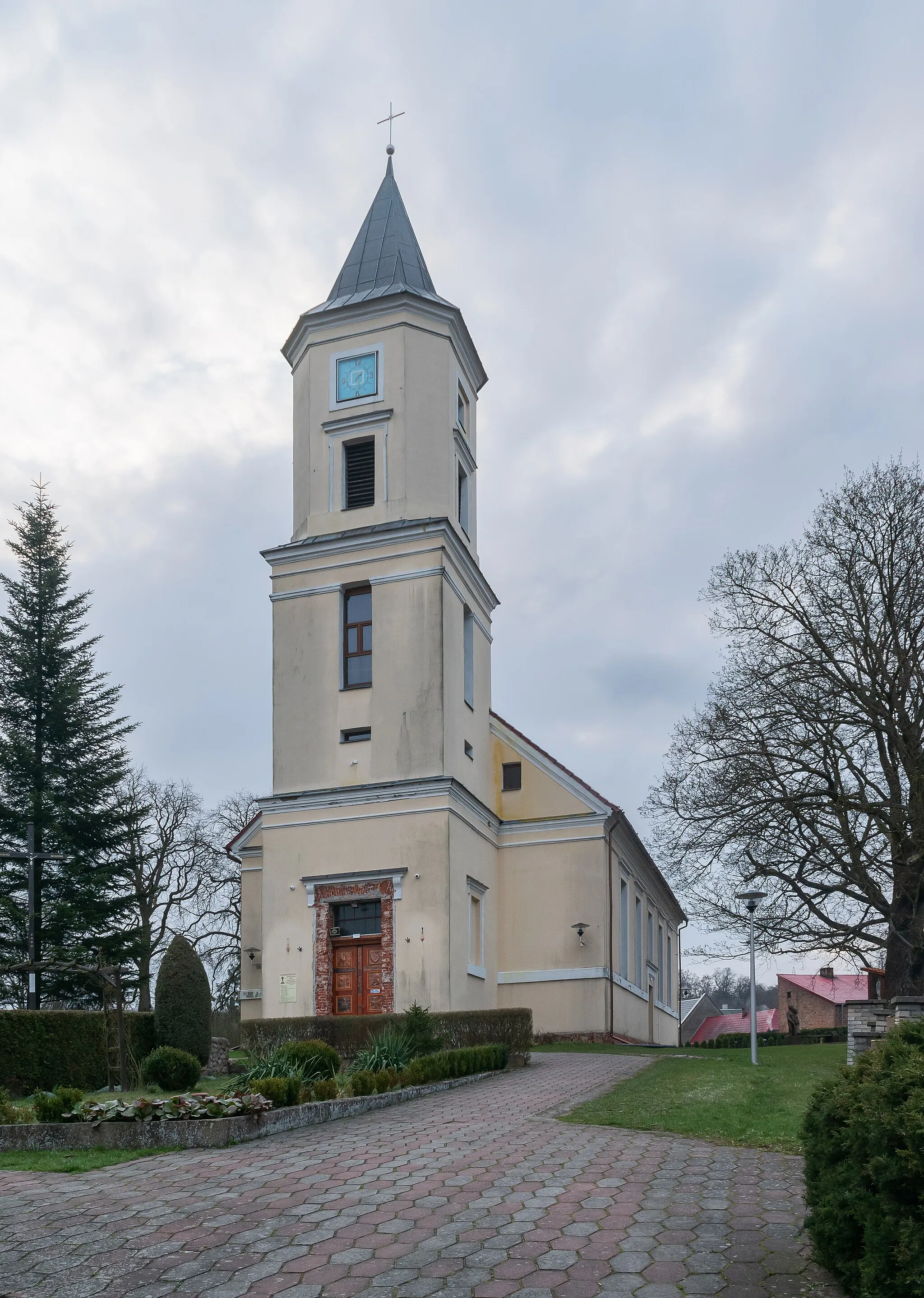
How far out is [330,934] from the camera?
83.3 ft

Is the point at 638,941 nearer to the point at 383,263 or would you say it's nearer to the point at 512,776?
the point at 512,776

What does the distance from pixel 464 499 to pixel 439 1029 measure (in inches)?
572

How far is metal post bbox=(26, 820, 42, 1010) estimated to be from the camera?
83.5ft

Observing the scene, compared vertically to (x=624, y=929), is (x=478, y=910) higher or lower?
higher

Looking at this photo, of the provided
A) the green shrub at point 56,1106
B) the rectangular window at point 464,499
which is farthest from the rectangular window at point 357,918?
the green shrub at point 56,1106

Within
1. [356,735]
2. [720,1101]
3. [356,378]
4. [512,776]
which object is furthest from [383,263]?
[720,1101]

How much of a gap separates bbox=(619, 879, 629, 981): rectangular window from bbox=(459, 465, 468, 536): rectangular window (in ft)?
35.5

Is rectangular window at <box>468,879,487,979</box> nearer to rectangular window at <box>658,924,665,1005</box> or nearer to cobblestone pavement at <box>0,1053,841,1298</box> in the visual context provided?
cobblestone pavement at <box>0,1053,841,1298</box>

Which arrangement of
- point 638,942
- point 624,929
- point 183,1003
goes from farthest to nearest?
1. point 638,942
2. point 624,929
3. point 183,1003

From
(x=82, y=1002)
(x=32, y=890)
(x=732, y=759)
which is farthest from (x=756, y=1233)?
(x=82, y=1002)

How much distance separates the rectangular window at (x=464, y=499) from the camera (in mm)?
29666

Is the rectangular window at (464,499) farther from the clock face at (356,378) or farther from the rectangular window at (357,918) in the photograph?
the rectangular window at (357,918)

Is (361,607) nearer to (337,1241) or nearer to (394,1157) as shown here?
(394,1157)

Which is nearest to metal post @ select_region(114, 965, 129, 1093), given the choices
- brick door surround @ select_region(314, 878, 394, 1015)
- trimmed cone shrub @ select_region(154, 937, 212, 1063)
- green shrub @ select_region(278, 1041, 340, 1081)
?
Answer: trimmed cone shrub @ select_region(154, 937, 212, 1063)
